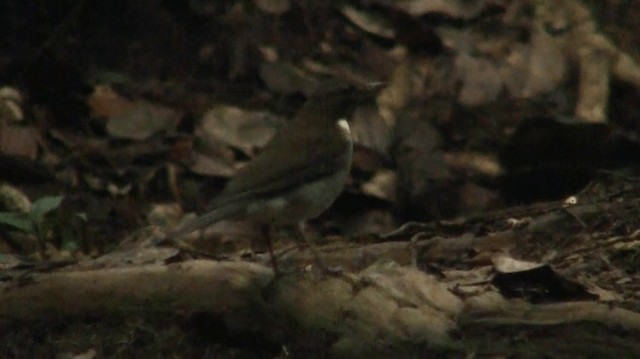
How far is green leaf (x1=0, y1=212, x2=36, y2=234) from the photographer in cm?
598

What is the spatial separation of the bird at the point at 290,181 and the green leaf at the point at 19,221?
3.56 feet

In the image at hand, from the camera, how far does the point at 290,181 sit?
5164 millimetres

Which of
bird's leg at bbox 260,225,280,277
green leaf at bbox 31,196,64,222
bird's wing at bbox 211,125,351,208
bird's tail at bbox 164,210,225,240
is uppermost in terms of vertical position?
bird's wing at bbox 211,125,351,208

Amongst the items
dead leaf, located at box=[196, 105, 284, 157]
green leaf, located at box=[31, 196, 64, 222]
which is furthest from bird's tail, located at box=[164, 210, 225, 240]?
dead leaf, located at box=[196, 105, 284, 157]

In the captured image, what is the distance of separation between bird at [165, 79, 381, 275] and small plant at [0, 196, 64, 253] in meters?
1.03

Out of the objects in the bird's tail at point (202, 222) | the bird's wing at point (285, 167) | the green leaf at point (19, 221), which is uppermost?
the bird's wing at point (285, 167)

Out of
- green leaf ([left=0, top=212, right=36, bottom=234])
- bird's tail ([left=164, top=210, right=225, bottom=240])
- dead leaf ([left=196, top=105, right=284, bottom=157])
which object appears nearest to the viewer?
bird's tail ([left=164, top=210, right=225, bottom=240])

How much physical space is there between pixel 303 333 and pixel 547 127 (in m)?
3.49

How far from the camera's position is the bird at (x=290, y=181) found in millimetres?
4980

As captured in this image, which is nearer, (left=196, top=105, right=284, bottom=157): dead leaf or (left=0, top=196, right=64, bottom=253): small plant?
(left=0, top=196, right=64, bottom=253): small plant

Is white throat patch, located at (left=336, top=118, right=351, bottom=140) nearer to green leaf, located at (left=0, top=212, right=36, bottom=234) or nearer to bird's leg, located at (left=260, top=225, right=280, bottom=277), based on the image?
bird's leg, located at (left=260, top=225, right=280, bottom=277)

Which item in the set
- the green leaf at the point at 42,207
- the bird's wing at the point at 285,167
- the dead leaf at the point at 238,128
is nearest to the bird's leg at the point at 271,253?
the bird's wing at the point at 285,167

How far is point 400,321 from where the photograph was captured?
4238 millimetres

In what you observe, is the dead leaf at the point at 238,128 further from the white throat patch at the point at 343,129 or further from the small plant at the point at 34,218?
the white throat patch at the point at 343,129
